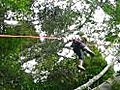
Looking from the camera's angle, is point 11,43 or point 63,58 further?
point 63,58

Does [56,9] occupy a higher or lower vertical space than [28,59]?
higher

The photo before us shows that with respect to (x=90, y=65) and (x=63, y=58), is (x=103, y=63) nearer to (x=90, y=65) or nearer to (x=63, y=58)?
(x=90, y=65)

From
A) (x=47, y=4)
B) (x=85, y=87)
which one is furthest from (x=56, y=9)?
(x=85, y=87)

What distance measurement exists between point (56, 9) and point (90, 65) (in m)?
2.14

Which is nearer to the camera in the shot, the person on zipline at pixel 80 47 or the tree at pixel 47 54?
the person on zipline at pixel 80 47

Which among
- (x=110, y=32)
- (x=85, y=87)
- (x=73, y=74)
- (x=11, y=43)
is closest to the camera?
(x=85, y=87)

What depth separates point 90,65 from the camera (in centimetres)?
1011

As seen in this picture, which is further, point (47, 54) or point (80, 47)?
point (47, 54)

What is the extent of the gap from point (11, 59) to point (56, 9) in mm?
2313

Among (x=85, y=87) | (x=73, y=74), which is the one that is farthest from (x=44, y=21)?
(x=85, y=87)

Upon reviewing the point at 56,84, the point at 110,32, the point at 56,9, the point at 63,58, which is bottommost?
the point at 56,84

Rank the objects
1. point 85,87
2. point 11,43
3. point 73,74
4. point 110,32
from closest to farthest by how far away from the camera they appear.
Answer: point 85,87
point 11,43
point 73,74
point 110,32

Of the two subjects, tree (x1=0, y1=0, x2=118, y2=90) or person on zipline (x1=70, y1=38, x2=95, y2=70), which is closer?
person on zipline (x1=70, y1=38, x2=95, y2=70)

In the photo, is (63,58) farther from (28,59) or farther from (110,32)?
(110,32)
